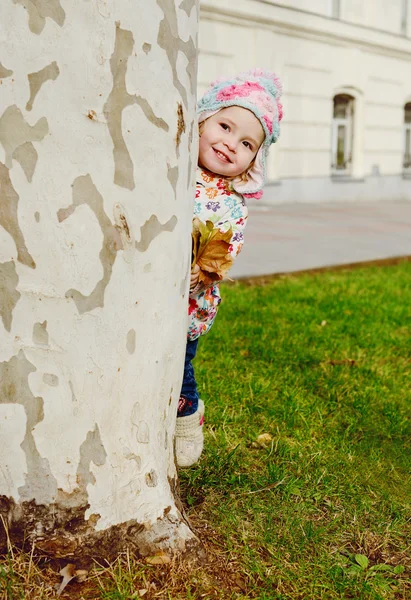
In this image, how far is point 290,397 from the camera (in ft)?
9.89

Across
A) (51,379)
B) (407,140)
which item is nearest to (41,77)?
(51,379)

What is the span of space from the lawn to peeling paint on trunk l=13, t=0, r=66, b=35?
47.2 inches

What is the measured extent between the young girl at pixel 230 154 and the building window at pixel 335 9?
1541 centimetres

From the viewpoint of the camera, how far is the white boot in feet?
7.53

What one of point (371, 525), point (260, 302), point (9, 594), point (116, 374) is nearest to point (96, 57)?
point (116, 374)

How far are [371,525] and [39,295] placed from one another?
1.27 metres

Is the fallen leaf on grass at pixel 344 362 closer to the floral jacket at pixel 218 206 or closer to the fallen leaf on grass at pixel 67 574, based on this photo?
the floral jacket at pixel 218 206

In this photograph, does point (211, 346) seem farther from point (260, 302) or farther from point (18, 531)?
point (18, 531)

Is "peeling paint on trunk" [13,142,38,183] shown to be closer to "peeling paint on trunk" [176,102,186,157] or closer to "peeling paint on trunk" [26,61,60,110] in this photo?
"peeling paint on trunk" [26,61,60,110]

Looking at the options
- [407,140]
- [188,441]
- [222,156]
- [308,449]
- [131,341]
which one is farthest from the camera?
[407,140]

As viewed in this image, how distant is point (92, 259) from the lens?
1.47 m

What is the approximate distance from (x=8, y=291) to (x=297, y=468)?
4.45 feet

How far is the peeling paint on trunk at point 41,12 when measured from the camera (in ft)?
4.39

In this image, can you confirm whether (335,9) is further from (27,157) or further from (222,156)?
(27,157)
